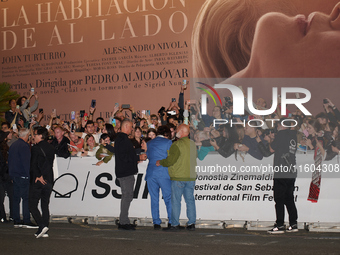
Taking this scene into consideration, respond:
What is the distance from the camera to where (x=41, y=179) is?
8516mm

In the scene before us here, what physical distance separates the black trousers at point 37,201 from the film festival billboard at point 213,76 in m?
1.80

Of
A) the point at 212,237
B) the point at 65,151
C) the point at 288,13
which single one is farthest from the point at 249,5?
the point at 212,237

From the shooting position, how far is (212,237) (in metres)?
8.30

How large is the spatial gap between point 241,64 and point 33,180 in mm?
9317

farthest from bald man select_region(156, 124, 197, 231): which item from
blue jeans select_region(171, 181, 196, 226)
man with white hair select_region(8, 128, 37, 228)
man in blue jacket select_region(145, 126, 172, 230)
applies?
man with white hair select_region(8, 128, 37, 228)

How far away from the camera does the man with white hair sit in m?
9.78

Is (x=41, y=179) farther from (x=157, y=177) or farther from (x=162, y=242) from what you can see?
(x=162, y=242)

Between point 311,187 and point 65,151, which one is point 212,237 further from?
point 65,151

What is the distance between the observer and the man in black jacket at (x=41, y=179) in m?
8.50

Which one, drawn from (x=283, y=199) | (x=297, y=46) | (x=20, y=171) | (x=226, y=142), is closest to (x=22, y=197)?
(x=20, y=171)

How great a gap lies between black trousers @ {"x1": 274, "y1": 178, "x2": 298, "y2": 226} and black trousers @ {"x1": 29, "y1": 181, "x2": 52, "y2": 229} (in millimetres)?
4124

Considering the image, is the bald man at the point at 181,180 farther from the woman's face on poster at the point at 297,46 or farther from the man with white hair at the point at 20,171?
the woman's face on poster at the point at 297,46

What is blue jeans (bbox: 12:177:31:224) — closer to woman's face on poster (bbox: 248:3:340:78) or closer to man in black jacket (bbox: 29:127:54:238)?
man in black jacket (bbox: 29:127:54:238)

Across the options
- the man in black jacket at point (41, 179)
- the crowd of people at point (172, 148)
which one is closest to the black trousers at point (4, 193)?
the crowd of people at point (172, 148)
